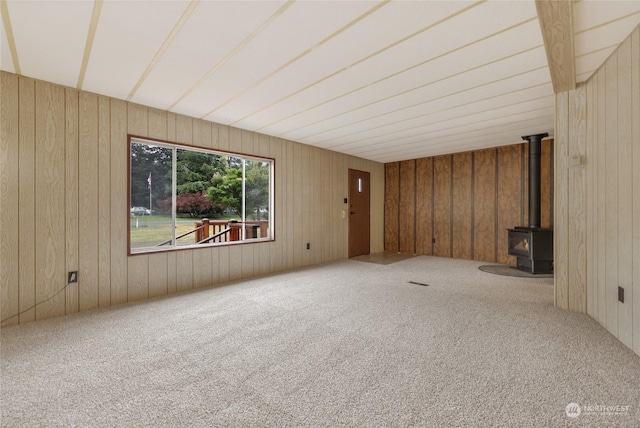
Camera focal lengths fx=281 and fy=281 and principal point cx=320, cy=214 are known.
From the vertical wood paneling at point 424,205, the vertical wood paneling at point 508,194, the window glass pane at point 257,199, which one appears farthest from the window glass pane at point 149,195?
the vertical wood paneling at point 508,194

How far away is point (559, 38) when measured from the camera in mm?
1910

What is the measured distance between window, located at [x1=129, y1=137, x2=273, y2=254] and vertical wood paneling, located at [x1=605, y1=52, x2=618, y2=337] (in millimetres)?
3868

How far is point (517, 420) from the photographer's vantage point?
4.36ft

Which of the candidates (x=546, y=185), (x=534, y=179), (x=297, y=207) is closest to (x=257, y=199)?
(x=297, y=207)

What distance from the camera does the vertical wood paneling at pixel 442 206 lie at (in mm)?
6082

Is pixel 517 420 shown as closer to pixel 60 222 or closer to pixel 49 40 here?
pixel 49 40

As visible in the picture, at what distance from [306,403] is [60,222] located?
2.87m

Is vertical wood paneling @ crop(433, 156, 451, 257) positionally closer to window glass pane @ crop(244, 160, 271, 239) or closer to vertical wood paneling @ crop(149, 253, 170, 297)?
window glass pane @ crop(244, 160, 271, 239)

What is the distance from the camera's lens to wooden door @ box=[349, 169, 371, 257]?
20.1 ft

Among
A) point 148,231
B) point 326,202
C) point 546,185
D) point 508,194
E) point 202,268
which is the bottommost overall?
point 202,268

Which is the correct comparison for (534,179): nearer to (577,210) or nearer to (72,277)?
(577,210)

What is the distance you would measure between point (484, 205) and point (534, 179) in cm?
111

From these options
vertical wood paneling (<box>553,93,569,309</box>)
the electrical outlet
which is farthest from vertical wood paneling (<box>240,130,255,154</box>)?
vertical wood paneling (<box>553,93,569,309</box>)

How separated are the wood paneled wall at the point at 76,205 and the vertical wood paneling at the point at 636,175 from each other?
4.00 m
